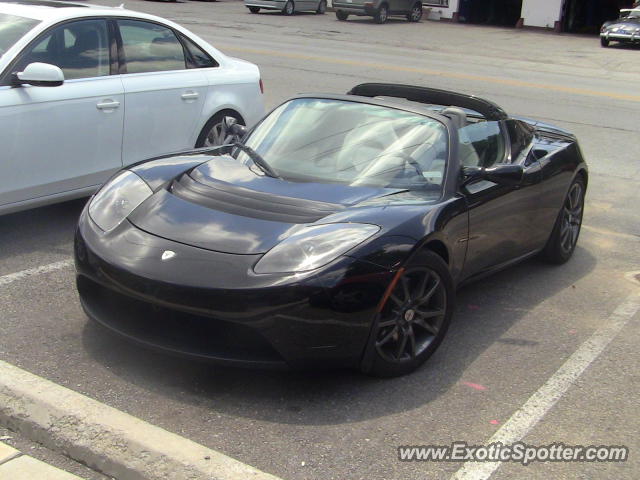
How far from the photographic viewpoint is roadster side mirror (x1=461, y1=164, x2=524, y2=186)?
491 cm

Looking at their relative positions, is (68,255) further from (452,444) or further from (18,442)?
(452,444)

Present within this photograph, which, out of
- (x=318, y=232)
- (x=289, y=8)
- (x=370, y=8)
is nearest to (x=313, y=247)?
(x=318, y=232)

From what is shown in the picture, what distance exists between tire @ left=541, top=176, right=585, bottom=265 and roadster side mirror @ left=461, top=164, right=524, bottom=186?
131 centimetres

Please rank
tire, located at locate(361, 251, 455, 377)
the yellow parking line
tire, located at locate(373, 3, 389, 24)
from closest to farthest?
1. tire, located at locate(361, 251, 455, 377)
2. the yellow parking line
3. tire, located at locate(373, 3, 389, 24)

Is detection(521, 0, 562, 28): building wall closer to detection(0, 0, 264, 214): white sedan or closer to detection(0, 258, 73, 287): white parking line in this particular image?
detection(0, 0, 264, 214): white sedan

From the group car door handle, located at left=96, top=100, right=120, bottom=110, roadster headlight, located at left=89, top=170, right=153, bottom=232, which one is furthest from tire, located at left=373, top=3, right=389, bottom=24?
roadster headlight, located at left=89, top=170, right=153, bottom=232

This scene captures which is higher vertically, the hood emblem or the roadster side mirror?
the roadster side mirror

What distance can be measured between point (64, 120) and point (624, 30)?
2463cm

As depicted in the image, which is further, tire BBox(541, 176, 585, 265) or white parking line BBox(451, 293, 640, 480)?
tire BBox(541, 176, 585, 265)

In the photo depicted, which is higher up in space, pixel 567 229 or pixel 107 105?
pixel 107 105

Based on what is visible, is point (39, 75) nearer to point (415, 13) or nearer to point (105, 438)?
point (105, 438)

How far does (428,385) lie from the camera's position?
4234 mm

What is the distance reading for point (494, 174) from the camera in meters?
4.91

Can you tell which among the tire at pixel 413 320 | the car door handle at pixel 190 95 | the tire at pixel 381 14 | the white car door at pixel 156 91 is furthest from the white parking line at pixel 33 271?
the tire at pixel 381 14
